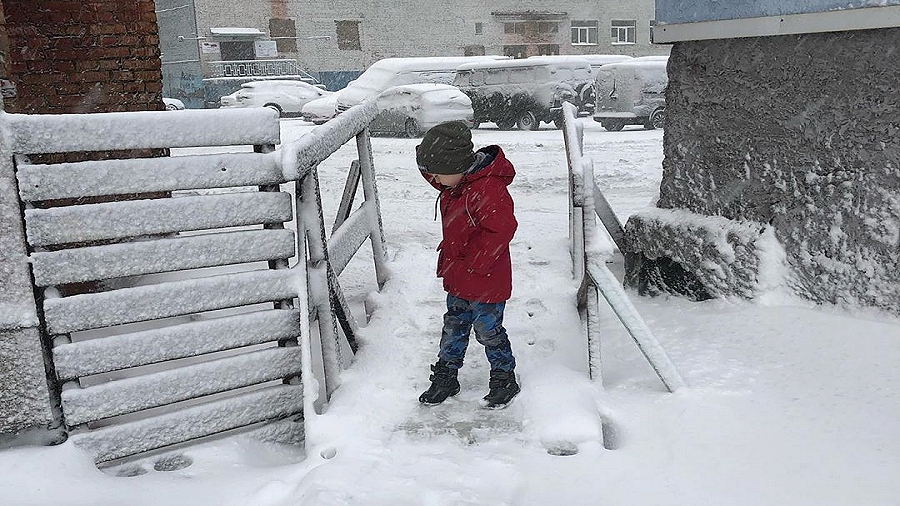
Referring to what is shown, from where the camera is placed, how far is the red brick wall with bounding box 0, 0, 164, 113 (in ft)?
15.0

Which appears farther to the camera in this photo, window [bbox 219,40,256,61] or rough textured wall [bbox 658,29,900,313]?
window [bbox 219,40,256,61]

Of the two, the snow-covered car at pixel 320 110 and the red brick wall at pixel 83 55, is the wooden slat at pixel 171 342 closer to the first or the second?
the red brick wall at pixel 83 55

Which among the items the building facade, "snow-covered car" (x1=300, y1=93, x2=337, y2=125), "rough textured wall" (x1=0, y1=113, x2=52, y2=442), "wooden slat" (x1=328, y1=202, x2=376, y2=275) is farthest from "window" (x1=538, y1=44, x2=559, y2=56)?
"rough textured wall" (x1=0, y1=113, x2=52, y2=442)

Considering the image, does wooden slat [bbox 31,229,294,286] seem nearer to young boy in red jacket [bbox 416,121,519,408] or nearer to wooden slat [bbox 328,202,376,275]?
wooden slat [bbox 328,202,376,275]

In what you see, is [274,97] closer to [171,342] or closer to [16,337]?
[171,342]

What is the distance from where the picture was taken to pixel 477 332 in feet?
10.8

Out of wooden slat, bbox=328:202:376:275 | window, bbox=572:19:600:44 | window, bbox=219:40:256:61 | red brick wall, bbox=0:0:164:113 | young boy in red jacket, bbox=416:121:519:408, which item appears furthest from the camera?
window, bbox=572:19:600:44

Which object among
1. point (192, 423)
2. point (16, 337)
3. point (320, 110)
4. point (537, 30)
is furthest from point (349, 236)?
point (537, 30)

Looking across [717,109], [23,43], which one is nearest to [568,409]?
[717,109]

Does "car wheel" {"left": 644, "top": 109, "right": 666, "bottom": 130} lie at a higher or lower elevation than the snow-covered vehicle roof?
lower

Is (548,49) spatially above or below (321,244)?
above

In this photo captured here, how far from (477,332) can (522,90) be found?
569 inches

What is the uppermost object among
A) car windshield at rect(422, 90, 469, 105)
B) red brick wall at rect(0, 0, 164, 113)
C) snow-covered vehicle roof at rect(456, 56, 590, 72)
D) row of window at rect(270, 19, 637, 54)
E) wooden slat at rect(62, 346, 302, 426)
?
row of window at rect(270, 19, 637, 54)

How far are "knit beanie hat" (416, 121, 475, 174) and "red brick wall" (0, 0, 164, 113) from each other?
2779 mm
